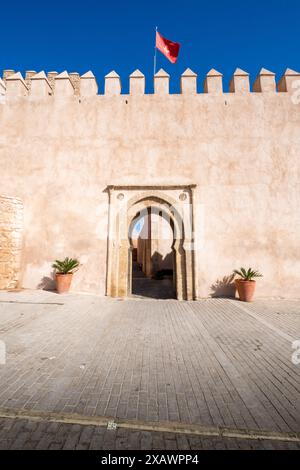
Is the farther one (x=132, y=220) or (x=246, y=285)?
(x=132, y=220)

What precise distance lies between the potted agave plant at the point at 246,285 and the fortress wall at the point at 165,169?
476mm

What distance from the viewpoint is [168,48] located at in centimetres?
889

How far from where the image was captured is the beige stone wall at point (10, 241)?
25.0 feet

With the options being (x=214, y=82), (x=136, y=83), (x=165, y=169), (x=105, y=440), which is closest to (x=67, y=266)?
(x=165, y=169)

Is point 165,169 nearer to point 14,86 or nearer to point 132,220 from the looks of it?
point 132,220

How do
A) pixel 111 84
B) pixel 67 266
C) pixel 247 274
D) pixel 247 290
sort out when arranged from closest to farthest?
pixel 247 290 < pixel 247 274 < pixel 67 266 < pixel 111 84

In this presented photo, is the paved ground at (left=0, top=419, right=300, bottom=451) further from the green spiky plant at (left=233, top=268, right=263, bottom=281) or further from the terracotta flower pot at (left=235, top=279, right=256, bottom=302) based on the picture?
the green spiky plant at (left=233, top=268, right=263, bottom=281)

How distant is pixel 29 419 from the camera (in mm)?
2133

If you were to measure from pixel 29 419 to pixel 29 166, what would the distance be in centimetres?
852

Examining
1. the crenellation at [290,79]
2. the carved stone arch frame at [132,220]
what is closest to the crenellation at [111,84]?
the carved stone arch frame at [132,220]

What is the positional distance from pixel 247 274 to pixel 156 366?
5313mm

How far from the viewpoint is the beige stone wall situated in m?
7.61

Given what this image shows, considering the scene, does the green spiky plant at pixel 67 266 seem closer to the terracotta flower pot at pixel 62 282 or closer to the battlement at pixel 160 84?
the terracotta flower pot at pixel 62 282
